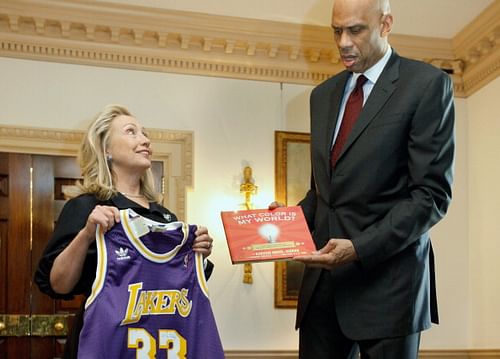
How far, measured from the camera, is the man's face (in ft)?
6.60

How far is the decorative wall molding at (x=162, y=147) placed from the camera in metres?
4.44

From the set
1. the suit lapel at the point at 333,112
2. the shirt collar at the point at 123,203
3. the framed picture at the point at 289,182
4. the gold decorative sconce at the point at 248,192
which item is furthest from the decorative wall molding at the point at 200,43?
the suit lapel at the point at 333,112

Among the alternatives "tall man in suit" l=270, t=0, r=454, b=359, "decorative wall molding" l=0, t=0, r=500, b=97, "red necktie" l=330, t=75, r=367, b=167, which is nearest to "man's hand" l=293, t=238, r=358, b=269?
"tall man in suit" l=270, t=0, r=454, b=359

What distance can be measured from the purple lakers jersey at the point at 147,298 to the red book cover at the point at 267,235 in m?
0.20

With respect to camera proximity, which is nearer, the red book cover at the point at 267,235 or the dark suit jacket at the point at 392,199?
the dark suit jacket at the point at 392,199

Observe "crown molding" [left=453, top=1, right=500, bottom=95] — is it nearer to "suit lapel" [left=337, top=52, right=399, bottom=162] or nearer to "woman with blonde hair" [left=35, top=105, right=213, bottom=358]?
"suit lapel" [left=337, top=52, right=399, bottom=162]

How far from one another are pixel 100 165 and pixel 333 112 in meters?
Answer: 0.77

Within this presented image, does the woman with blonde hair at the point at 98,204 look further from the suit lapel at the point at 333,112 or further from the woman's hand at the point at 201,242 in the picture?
the suit lapel at the point at 333,112

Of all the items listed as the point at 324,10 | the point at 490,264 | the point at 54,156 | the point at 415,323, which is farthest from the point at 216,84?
the point at 415,323

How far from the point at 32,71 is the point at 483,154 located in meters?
2.99

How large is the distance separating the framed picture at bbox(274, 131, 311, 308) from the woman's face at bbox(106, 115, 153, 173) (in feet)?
7.81

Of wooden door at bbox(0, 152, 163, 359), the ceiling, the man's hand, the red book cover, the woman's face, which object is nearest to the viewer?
the man's hand

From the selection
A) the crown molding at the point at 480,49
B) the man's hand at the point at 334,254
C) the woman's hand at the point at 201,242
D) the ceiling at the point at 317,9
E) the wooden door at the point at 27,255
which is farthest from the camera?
the crown molding at the point at 480,49

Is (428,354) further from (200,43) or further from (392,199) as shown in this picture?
(392,199)
